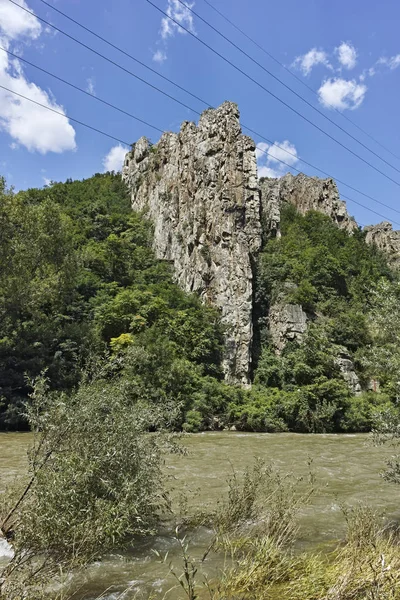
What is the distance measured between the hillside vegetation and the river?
8.49 feet

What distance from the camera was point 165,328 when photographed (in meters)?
34.4

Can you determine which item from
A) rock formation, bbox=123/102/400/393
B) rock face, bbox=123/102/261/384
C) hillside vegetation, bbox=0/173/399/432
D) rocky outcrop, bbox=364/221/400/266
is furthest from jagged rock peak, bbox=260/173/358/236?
hillside vegetation, bbox=0/173/399/432

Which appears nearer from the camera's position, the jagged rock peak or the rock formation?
the rock formation

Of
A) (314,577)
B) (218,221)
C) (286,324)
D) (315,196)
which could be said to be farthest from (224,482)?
(315,196)

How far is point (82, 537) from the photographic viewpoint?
610 cm

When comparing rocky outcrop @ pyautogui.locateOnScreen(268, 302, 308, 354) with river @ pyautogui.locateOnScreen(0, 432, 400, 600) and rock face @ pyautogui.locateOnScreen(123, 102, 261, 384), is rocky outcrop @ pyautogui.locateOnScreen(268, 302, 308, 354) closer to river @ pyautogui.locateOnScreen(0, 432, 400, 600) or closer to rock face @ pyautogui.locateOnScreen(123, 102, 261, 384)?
rock face @ pyautogui.locateOnScreen(123, 102, 261, 384)

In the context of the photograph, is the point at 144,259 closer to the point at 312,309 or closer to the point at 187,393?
the point at 312,309

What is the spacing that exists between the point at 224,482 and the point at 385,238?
78.4m

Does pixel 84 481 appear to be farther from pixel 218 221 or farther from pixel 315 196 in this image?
pixel 315 196

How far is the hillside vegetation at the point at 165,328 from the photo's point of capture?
25516 millimetres

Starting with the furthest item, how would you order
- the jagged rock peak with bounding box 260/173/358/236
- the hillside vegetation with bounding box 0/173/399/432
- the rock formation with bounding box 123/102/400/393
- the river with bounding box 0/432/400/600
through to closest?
the jagged rock peak with bounding box 260/173/358/236, the rock formation with bounding box 123/102/400/393, the hillside vegetation with bounding box 0/173/399/432, the river with bounding box 0/432/400/600

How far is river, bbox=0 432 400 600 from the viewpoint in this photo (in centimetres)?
644

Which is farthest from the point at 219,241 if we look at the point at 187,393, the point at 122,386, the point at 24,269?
the point at 122,386

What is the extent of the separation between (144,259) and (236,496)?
43123 millimetres
